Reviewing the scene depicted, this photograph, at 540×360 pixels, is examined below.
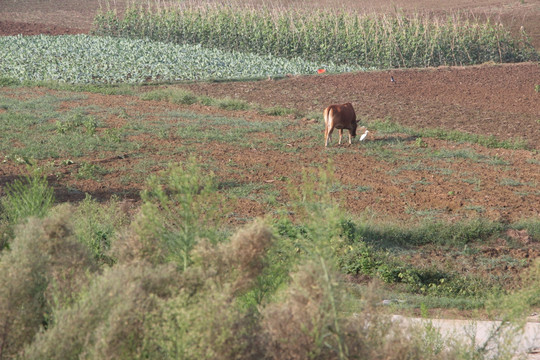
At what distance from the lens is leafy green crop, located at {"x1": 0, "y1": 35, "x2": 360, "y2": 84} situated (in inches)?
923

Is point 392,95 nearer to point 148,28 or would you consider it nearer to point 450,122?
point 450,122

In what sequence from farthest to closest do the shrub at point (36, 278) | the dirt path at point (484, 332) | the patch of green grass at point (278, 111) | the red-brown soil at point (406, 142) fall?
the patch of green grass at point (278, 111)
the red-brown soil at point (406, 142)
the dirt path at point (484, 332)
the shrub at point (36, 278)

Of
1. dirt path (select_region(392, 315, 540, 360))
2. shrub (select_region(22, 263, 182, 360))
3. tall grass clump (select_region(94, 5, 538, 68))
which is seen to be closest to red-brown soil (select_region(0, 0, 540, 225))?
tall grass clump (select_region(94, 5, 538, 68))

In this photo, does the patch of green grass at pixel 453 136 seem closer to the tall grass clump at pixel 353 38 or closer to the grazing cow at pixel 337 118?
the grazing cow at pixel 337 118

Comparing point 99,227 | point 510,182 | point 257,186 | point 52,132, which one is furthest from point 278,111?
point 99,227

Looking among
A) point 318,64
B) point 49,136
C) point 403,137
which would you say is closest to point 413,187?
point 403,137

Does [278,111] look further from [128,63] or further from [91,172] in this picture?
[128,63]

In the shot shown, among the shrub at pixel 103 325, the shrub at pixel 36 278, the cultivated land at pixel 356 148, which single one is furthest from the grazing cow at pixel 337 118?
the shrub at pixel 103 325

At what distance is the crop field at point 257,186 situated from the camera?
3020mm

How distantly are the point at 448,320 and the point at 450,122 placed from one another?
11.7 m

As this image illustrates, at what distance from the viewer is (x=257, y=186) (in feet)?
35.2

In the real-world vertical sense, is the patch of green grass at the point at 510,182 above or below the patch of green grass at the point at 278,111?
above

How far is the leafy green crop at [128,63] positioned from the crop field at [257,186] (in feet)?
0.56

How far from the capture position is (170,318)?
9.66 feet
